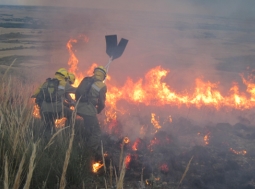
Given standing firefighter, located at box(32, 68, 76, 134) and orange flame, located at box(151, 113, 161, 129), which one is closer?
standing firefighter, located at box(32, 68, 76, 134)

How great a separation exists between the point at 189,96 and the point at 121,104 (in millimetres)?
2380

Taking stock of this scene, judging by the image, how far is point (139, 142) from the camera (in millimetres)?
5793

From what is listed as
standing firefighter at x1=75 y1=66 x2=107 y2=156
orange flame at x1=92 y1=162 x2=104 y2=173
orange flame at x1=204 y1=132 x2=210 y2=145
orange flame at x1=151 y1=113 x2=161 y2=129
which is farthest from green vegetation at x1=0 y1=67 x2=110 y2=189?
orange flame at x1=151 y1=113 x2=161 y2=129

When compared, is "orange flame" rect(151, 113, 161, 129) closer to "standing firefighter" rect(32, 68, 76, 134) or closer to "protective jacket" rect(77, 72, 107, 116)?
"protective jacket" rect(77, 72, 107, 116)

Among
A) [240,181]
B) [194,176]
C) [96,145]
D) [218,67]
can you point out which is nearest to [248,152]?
[240,181]

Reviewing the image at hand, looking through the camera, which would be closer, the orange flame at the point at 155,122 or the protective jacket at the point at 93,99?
the protective jacket at the point at 93,99

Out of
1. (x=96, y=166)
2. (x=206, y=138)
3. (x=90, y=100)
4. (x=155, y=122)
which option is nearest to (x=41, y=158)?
(x=96, y=166)

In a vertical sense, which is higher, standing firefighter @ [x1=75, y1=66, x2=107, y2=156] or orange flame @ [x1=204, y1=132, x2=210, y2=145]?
standing firefighter @ [x1=75, y1=66, x2=107, y2=156]

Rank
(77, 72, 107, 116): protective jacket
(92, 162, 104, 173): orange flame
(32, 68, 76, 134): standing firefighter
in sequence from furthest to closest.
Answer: (77, 72, 107, 116): protective jacket
(32, 68, 76, 134): standing firefighter
(92, 162, 104, 173): orange flame

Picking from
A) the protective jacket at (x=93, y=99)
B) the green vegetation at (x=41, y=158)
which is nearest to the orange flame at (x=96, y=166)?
the green vegetation at (x=41, y=158)

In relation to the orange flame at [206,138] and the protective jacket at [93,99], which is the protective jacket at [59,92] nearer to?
the protective jacket at [93,99]

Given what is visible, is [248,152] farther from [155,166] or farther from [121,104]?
[121,104]

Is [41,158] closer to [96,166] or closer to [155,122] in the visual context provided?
[96,166]

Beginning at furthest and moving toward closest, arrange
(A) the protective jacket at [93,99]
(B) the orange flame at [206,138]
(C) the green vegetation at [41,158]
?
(B) the orange flame at [206,138]
(A) the protective jacket at [93,99]
(C) the green vegetation at [41,158]
